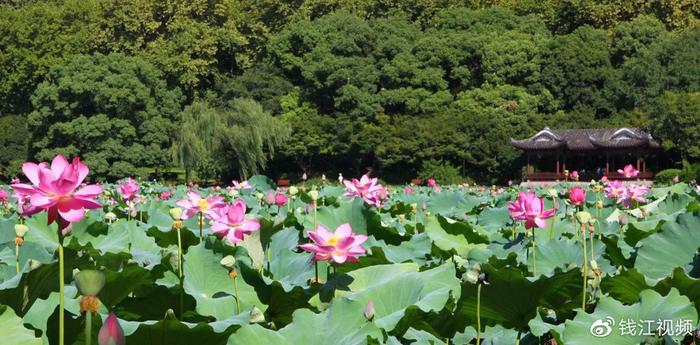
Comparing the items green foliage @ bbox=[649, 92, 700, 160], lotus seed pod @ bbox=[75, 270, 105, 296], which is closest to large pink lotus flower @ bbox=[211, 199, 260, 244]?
lotus seed pod @ bbox=[75, 270, 105, 296]

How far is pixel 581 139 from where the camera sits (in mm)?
32906

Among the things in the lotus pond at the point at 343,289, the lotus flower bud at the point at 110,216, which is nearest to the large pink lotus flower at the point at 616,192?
the lotus pond at the point at 343,289

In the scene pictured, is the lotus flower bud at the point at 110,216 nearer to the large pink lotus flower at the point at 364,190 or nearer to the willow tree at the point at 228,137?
the large pink lotus flower at the point at 364,190

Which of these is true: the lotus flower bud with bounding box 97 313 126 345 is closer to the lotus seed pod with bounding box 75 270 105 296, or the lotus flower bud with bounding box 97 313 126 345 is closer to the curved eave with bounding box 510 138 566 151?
the lotus seed pod with bounding box 75 270 105 296

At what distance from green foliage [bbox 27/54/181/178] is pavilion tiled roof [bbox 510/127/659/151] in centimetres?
1230

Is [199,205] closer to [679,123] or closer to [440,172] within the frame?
[679,123]

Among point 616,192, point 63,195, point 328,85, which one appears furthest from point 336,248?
point 328,85

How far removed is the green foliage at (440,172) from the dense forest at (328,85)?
101mm

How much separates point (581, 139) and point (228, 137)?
38.1ft

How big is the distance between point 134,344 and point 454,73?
3587cm

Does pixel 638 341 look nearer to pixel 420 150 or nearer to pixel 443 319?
pixel 443 319

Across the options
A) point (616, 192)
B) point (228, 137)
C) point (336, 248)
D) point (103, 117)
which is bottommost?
point (228, 137)

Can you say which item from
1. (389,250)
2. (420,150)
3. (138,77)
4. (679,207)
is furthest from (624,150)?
(389,250)

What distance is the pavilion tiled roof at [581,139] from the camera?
31.8 metres
